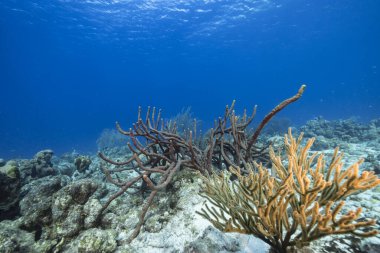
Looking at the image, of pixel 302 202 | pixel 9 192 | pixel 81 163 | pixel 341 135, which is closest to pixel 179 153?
pixel 302 202

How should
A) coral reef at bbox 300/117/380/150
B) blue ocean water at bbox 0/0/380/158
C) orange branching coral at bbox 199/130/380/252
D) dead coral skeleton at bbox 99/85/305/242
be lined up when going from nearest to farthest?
orange branching coral at bbox 199/130/380/252, dead coral skeleton at bbox 99/85/305/242, coral reef at bbox 300/117/380/150, blue ocean water at bbox 0/0/380/158

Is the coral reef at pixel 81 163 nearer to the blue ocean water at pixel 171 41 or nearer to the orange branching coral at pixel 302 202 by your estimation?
the orange branching coral at pixel 302 202

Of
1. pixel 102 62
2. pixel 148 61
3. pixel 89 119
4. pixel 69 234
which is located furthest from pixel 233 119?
pixel 89 119

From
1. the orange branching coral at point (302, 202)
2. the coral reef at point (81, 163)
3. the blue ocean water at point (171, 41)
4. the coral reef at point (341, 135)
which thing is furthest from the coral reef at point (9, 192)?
the blue ocean water at point (171, 41)

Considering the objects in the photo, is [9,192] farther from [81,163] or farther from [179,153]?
[179,153]

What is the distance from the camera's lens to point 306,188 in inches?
60.3

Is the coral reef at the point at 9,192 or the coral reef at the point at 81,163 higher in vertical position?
the coral reef at the point at 81,163

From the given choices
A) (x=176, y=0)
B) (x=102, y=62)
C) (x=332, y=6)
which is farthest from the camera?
(x=102, y=62)

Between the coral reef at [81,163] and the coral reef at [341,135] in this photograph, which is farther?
the coral reef at [341,135]

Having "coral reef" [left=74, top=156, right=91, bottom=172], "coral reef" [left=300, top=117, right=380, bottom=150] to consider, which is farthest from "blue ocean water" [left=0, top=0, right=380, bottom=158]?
"coral reef" [left=74, top=156, right=91, bottom=172]

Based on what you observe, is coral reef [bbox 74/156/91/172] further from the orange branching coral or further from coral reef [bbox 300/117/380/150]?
coral reef [bbox 300/117/380/150]

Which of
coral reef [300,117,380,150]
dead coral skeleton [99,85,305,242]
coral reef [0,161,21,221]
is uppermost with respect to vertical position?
coral reef [300,117,380,150]

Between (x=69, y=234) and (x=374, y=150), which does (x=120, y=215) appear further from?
(x=374, y=150)

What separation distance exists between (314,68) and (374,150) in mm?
94944
